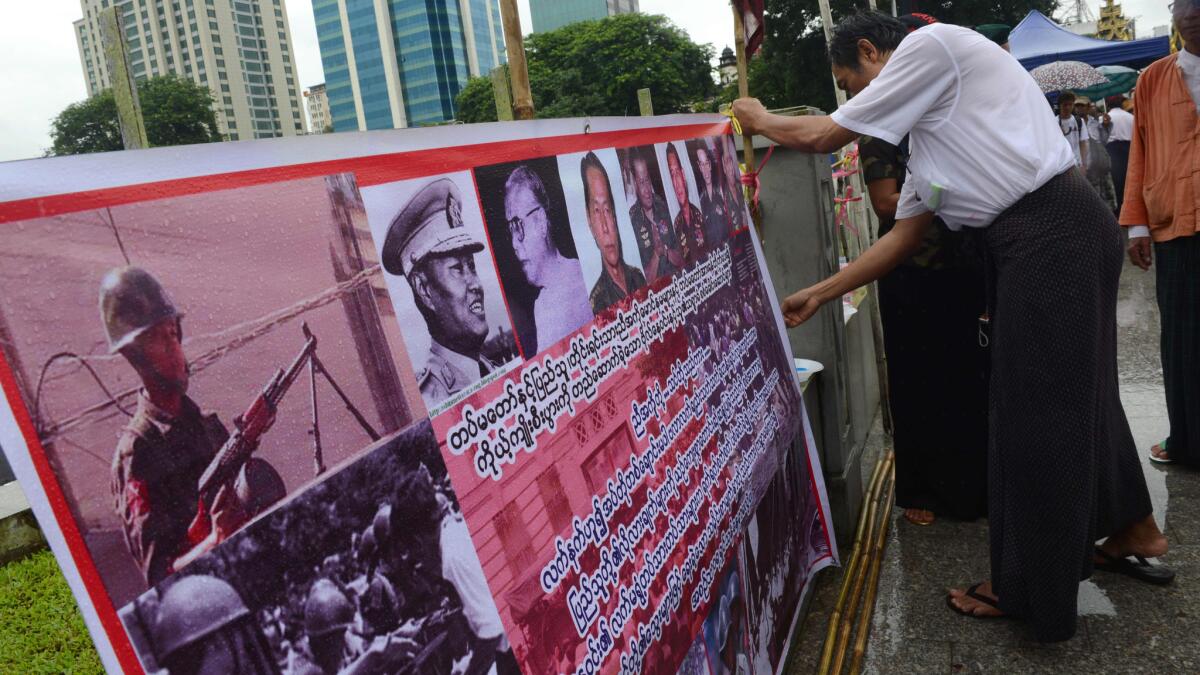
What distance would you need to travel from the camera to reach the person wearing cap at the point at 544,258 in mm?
1275

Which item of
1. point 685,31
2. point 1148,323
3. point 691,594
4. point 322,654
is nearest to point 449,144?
point 322,654

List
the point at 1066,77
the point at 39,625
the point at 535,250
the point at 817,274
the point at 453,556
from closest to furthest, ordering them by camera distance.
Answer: the point at 453,556, the point at 535,250, the point at 817,274, the point at 39,625, the point at 1066,77

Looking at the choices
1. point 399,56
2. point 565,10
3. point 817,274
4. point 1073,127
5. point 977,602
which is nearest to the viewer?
point 977,602

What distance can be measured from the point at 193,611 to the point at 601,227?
971mm

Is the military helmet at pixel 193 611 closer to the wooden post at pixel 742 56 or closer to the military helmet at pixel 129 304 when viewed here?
the military helmet at pixel 129 304

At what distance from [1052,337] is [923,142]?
0.61 metres

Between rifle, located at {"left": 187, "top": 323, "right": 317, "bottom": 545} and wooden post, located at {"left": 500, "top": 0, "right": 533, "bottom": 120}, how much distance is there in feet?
3.53

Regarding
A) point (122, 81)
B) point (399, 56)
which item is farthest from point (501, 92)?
point (399, 56)

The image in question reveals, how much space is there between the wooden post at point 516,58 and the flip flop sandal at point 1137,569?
232 centimetres

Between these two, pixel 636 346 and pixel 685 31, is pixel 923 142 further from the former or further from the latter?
pixel 685 31

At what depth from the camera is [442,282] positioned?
109 cm

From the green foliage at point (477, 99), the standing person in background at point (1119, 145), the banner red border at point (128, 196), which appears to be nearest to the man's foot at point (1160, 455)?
the banner red border at point (128, 196)

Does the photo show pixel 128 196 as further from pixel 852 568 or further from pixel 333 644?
pixel 852 568

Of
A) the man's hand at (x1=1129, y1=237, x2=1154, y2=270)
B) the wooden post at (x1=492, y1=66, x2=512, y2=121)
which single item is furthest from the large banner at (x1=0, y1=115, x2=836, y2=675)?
the man's hand at (x1=1129, y1=237, x2=1154, y2=270)
